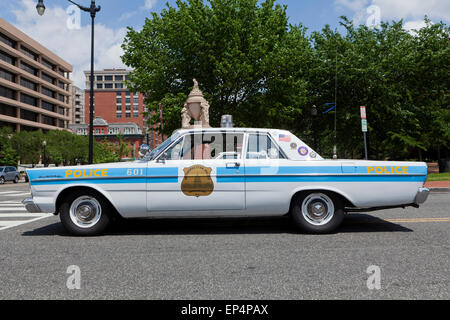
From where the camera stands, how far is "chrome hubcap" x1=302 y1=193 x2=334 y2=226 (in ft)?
17.9

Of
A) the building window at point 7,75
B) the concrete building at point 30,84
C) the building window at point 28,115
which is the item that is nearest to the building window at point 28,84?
the concrete building at point 30,84

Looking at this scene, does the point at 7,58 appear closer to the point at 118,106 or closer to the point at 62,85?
the point at 62,85

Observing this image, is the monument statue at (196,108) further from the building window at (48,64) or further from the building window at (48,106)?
the building window at (48,64)

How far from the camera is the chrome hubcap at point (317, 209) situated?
545 centimetres

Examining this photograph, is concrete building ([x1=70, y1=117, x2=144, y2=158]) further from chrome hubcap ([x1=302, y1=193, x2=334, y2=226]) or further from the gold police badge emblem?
chrome hubcap ([x1=302, y1=193, x2=334, y2=226])

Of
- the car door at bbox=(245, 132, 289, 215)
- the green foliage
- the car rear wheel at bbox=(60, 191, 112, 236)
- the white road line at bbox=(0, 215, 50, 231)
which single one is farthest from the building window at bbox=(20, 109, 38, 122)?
the car door at bbox=(245, 132, 289, 215)

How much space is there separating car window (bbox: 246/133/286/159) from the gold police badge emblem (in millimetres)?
747

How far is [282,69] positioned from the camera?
22906 mm

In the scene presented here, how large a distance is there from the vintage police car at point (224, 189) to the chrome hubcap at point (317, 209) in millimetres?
15

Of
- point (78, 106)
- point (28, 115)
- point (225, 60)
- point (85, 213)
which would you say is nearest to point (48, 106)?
point (28, 115)

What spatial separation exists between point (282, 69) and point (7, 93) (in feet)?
193

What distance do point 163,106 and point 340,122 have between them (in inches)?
507
